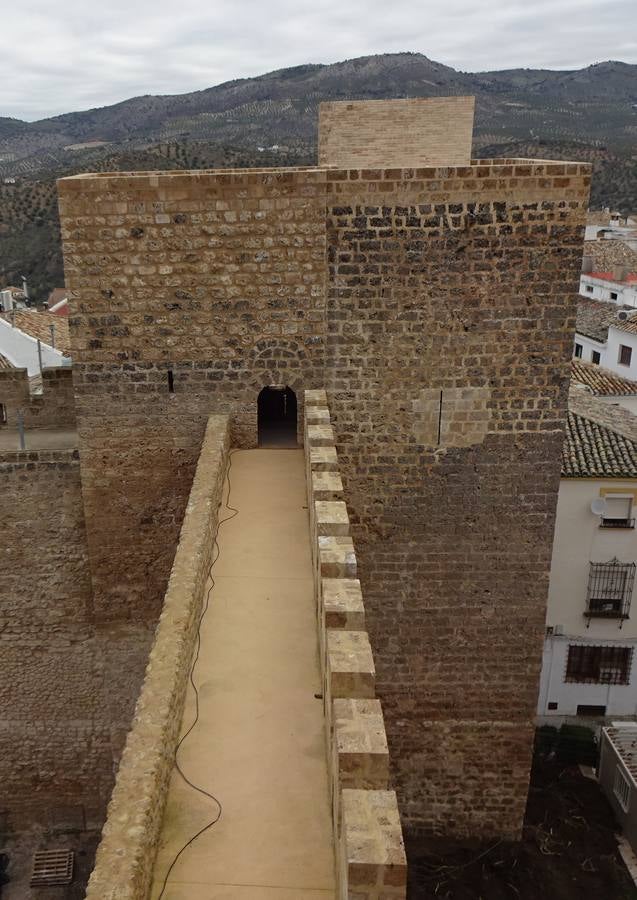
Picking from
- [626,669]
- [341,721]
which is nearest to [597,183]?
[626,669]

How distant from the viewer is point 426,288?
273 inches

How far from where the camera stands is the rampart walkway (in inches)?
138

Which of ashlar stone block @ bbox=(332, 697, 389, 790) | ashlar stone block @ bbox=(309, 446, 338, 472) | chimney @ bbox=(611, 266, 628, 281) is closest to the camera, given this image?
ashlar stone block @ bbox=(332, 697, 389, 790)

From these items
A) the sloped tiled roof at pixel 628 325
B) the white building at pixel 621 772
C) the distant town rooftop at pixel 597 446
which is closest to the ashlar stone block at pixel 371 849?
Answer: the distant town rooftop at pixel 597 446

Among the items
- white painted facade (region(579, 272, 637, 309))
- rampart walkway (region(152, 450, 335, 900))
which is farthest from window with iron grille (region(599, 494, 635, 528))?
white painted facade (region(579, 272, 637, 309))

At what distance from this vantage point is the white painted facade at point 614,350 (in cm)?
2097

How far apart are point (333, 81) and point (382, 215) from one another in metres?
120

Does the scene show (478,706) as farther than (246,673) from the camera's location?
Yes

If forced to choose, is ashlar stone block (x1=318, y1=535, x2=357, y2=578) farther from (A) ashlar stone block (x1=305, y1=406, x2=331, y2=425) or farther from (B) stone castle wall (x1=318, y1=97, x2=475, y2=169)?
(B) stone castle wall (x1=318, y1=97, x2=475, y2=169)

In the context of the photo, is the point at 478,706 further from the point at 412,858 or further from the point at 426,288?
the point at 426,288

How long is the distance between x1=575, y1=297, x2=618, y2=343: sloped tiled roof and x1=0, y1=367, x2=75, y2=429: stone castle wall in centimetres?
1680

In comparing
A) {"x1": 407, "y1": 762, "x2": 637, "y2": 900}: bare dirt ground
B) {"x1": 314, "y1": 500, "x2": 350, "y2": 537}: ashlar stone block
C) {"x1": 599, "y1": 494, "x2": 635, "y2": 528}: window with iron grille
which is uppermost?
{"x1": 314, "y1": 500, "x2": 350, "y2": 537}: ashlar stone block

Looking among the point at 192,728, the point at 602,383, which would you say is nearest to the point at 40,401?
the point at 192,728

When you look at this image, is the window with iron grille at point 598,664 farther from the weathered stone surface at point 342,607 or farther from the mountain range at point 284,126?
the mountain range at point 284,126
